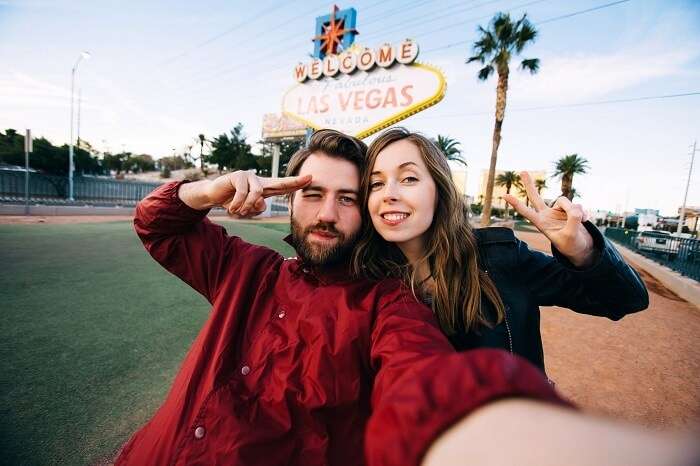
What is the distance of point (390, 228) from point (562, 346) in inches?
175

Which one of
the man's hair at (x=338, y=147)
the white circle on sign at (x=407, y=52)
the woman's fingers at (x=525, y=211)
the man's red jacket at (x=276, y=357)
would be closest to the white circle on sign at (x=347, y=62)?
the white circle on sign at (x=407, y=52)

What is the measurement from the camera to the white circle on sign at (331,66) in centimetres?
816

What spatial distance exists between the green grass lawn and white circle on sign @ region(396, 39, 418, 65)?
6.41m

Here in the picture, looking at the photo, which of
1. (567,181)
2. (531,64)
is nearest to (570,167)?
(567,181)

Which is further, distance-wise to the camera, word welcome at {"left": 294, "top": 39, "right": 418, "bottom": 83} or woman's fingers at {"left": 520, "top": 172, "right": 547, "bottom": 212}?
word welcome at {"left": 294, "top": 39, "right": 418, "bottom": 83}

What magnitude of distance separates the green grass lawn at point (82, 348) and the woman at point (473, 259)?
217 centimetres

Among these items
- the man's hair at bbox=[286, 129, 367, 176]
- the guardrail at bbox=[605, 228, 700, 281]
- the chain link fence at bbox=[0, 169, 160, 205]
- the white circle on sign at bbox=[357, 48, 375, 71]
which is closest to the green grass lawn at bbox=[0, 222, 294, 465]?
the man's hair at bbox=[286, 129, 367, 176]

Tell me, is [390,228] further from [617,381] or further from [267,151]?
[267,151]

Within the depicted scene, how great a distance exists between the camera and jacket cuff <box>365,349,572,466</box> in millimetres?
455

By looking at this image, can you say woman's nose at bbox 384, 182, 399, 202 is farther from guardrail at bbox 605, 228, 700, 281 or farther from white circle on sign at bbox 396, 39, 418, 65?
guardrail at bbox 605, 228, 700, 281

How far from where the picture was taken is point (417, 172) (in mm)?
1713

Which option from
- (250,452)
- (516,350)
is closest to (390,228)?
(516,350)

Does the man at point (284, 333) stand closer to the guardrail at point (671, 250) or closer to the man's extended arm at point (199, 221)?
the man's extended arm at point (199, 221)

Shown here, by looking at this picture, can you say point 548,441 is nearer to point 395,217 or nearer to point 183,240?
point 395,217
